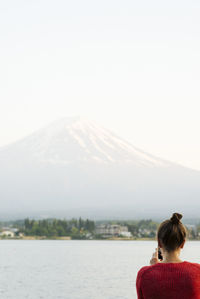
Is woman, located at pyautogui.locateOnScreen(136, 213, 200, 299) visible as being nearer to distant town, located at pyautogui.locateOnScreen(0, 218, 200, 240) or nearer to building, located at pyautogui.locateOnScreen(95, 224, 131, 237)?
distant town, located at pyautogui.locateOnScreen(0, 218, 200, 240)

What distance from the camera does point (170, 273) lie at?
373 centimetres

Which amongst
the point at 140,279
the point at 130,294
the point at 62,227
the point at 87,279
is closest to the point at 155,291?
the point at 140,279

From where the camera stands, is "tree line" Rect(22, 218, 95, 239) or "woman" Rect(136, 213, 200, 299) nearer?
"woman" Rect(136, 213, 200, 299)

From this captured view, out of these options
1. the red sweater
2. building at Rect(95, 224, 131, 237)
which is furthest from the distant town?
the red sweater

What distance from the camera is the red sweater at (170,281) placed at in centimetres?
372

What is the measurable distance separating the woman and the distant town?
142226 millimetres

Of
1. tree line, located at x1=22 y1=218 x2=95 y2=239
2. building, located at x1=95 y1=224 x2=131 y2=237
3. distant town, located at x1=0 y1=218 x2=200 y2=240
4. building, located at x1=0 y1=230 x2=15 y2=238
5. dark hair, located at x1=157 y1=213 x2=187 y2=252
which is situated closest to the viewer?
dark hair, located at x1=157 y1=213 x2=187 y2=252

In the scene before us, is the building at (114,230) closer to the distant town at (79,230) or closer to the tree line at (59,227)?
the distant town at (79,230)

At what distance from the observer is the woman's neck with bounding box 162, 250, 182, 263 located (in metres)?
3.73

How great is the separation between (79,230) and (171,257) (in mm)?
152893

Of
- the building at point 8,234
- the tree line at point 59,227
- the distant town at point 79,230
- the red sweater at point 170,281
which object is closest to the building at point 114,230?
the distant town at point 79,230

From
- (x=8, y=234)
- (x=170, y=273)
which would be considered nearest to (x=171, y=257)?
(x=170, y=273)

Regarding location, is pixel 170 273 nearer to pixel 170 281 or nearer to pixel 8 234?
pixel 170 281

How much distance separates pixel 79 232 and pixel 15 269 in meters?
97.3
